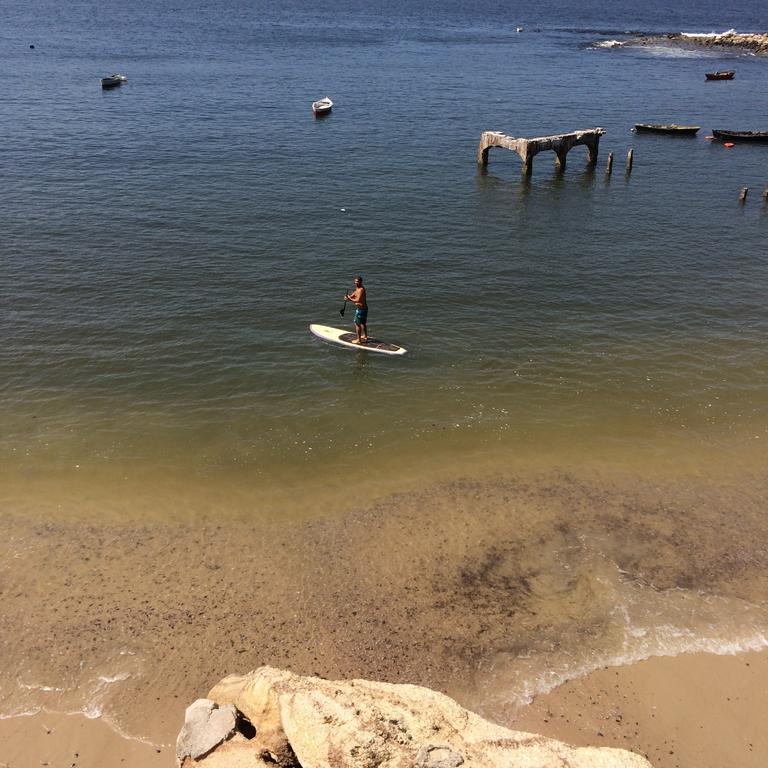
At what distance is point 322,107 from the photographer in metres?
51.2

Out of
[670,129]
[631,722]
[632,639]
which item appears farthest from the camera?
[670,129]

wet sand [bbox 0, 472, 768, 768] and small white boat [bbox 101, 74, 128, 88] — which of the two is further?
small white boat [bbox 101, 74, 128, 88]

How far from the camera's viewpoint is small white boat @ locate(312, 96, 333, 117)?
50781mm

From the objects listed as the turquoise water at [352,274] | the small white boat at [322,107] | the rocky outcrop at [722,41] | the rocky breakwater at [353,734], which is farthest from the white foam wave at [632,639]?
the rocky outcrop at [722,41]

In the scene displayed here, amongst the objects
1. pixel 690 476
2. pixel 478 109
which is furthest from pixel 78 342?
pixel 478 109

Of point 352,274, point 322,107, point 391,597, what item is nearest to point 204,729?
point 391,597

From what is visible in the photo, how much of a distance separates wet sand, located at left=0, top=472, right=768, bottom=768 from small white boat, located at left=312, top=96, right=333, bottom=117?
42.7 metres

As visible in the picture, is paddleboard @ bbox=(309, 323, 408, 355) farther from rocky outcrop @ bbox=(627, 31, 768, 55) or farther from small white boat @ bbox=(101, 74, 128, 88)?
rocky outcrop @ bbox=(627, 31, 768, 55)

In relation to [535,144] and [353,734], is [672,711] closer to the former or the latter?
[353,734]

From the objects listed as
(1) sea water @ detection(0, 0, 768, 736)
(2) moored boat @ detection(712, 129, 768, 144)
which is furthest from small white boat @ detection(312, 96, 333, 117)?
(2) moored boat @ detection(712, 129, 768, 144)

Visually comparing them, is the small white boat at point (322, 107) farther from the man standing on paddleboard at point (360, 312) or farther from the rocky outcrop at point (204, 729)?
the rocky outcrop at point (204, 729)

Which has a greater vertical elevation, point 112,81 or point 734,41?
point 734,41

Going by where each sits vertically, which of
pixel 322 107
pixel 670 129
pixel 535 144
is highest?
pixel 322 107

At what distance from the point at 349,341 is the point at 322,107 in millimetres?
35914
